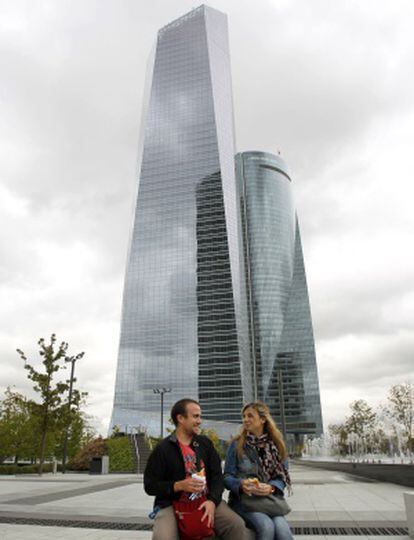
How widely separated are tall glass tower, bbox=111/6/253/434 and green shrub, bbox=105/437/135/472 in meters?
81.9

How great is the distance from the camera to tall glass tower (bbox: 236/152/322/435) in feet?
487

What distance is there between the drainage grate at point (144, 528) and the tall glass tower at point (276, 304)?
142380 millimetres

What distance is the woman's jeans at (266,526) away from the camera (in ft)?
12.0

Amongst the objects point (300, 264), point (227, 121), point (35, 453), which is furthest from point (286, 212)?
point (35, 453)

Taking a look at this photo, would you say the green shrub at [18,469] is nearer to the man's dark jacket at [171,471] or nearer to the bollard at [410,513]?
the bollard at [410,513]

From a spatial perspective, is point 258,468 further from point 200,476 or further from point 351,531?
point 351,531

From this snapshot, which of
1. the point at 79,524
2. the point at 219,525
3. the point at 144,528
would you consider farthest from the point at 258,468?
the point at 79,524

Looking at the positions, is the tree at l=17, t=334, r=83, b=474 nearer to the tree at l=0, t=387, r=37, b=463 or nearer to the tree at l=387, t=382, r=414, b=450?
the tree at l=0, t=387, r=37, b=463

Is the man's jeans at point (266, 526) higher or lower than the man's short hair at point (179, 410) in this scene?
lower

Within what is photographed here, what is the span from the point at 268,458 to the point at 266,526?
24.1 inches

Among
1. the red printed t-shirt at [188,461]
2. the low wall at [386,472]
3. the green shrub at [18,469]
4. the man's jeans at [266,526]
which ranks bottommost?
the green shrub at [18,469]

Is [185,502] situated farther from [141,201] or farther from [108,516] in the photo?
[141,201]

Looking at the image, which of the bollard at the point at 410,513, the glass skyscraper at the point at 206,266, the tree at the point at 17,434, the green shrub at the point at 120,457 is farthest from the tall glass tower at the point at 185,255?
the bollard at the point at 410,513

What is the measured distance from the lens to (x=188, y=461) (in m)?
3.62
